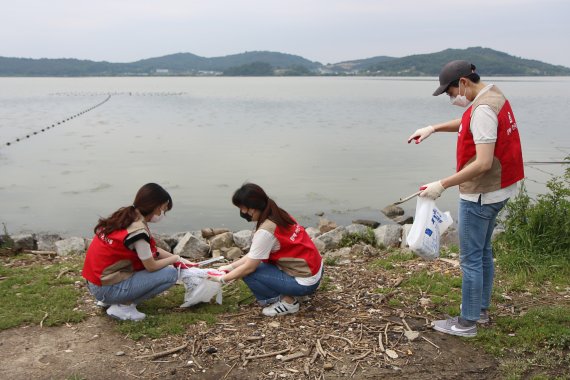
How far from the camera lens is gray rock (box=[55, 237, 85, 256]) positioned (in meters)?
8.49

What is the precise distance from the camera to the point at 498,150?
4.10 m

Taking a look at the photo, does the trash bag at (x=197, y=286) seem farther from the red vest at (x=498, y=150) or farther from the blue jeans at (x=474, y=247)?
the red vest at (x=498, y=150)

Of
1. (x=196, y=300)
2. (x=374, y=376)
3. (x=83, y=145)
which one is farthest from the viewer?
(x=83, y=145)

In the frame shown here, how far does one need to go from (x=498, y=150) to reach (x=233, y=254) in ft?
17.8

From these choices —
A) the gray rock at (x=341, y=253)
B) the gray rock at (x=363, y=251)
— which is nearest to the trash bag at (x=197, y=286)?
the gray rock at (x=341, y=253)

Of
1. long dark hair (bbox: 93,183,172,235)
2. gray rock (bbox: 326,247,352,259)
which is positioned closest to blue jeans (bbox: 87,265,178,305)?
long dark hair (bbox: 93,183,172,235)

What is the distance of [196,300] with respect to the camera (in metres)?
5.21

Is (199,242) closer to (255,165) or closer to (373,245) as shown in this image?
(373,245)

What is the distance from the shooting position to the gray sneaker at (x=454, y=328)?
4623mm

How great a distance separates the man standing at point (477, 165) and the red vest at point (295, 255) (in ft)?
3.91

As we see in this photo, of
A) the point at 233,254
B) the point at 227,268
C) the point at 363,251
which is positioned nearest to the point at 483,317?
the point at 227,268

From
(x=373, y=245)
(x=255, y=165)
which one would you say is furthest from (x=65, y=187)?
(x=373, y=245)

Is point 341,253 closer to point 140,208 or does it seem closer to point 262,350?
point 262,350

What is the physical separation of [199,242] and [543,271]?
16.6 feet
